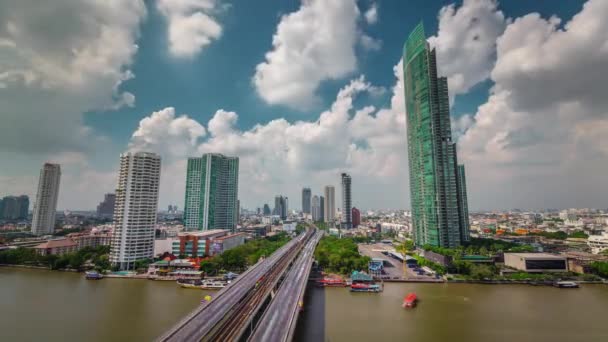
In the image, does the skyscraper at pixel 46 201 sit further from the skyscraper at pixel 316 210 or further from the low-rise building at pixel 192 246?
the skyscraper at pixel 316 210

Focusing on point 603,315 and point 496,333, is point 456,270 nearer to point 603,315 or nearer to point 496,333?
point 603,315

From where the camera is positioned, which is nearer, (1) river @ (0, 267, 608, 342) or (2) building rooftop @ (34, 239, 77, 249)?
(1) river @ (0, 267, 608, 342)

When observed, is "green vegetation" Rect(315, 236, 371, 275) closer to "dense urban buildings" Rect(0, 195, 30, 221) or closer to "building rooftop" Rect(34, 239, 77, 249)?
"building rooftop" Rect(34, 239, 77, 249)

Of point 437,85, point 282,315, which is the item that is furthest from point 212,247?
point 437,85

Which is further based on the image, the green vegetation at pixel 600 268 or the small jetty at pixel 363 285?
the green vegetation at pixel 600 268

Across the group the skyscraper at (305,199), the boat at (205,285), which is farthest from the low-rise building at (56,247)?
the skyscraper at (305,199)

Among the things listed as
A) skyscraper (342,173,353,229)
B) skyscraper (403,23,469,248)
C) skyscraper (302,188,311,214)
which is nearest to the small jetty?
skyscraper (403,23,469,248)

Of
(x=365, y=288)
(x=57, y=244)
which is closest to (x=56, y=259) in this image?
(x=57, y=244)
